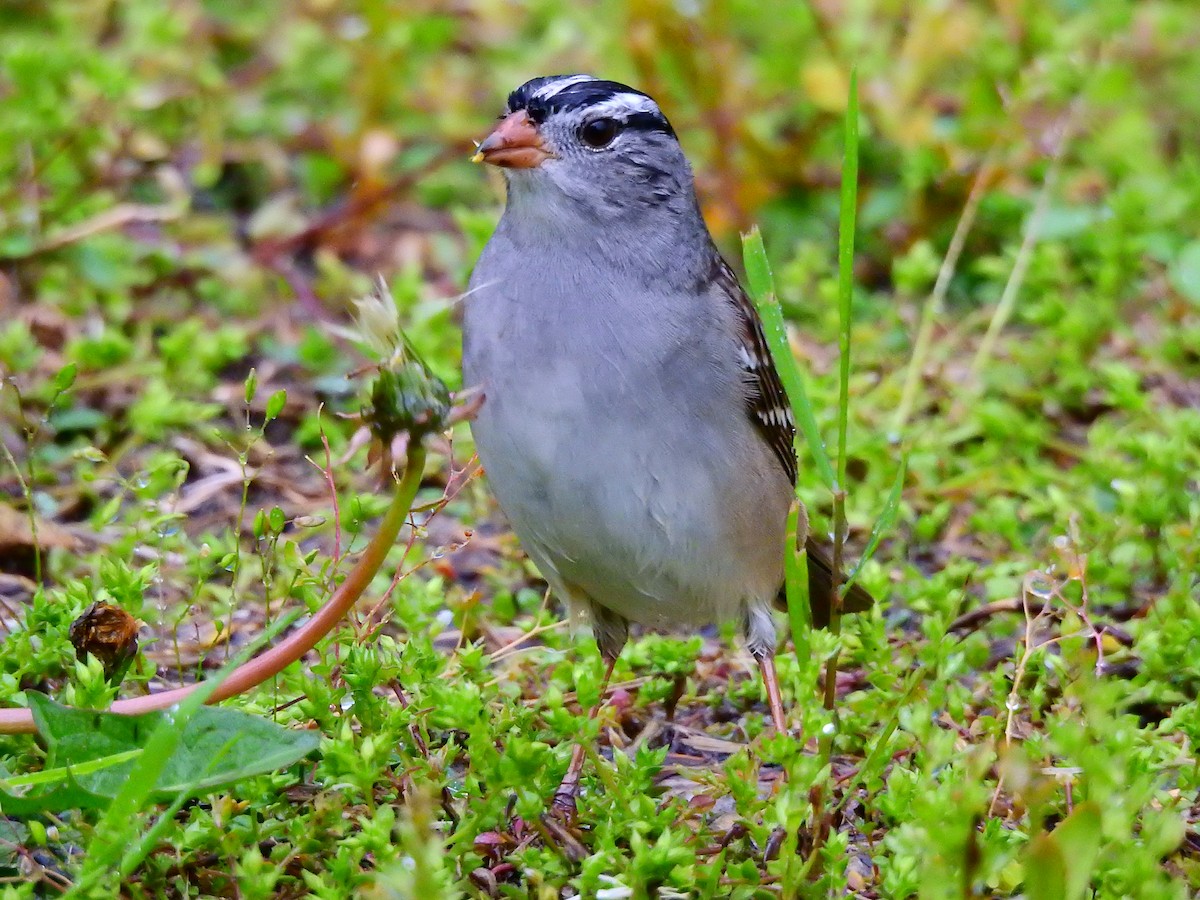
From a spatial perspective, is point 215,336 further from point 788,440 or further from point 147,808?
point 147,808

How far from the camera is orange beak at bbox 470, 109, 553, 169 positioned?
3.65 m

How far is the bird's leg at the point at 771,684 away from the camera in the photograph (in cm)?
363

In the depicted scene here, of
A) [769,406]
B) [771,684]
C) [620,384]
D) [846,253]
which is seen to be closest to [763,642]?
[771,684]

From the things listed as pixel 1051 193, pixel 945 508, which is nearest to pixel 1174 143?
pixel 1051 193

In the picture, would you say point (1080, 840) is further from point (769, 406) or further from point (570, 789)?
point (769, 406)

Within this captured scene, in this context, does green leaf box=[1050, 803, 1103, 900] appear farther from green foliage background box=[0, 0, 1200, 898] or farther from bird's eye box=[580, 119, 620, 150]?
bird's eye box=[580, 119, 620, 150]

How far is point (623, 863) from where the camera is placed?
287cm

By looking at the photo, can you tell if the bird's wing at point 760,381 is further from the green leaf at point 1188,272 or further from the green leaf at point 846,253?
the green leaf at point 1188,272

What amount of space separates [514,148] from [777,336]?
0.95m

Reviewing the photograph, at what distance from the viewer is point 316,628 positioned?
283 cm

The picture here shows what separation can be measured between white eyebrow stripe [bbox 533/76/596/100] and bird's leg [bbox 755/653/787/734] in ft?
4.82

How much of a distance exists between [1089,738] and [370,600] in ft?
6.99

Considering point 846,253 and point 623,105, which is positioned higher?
point 623,105

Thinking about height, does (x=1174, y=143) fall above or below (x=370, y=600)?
above
